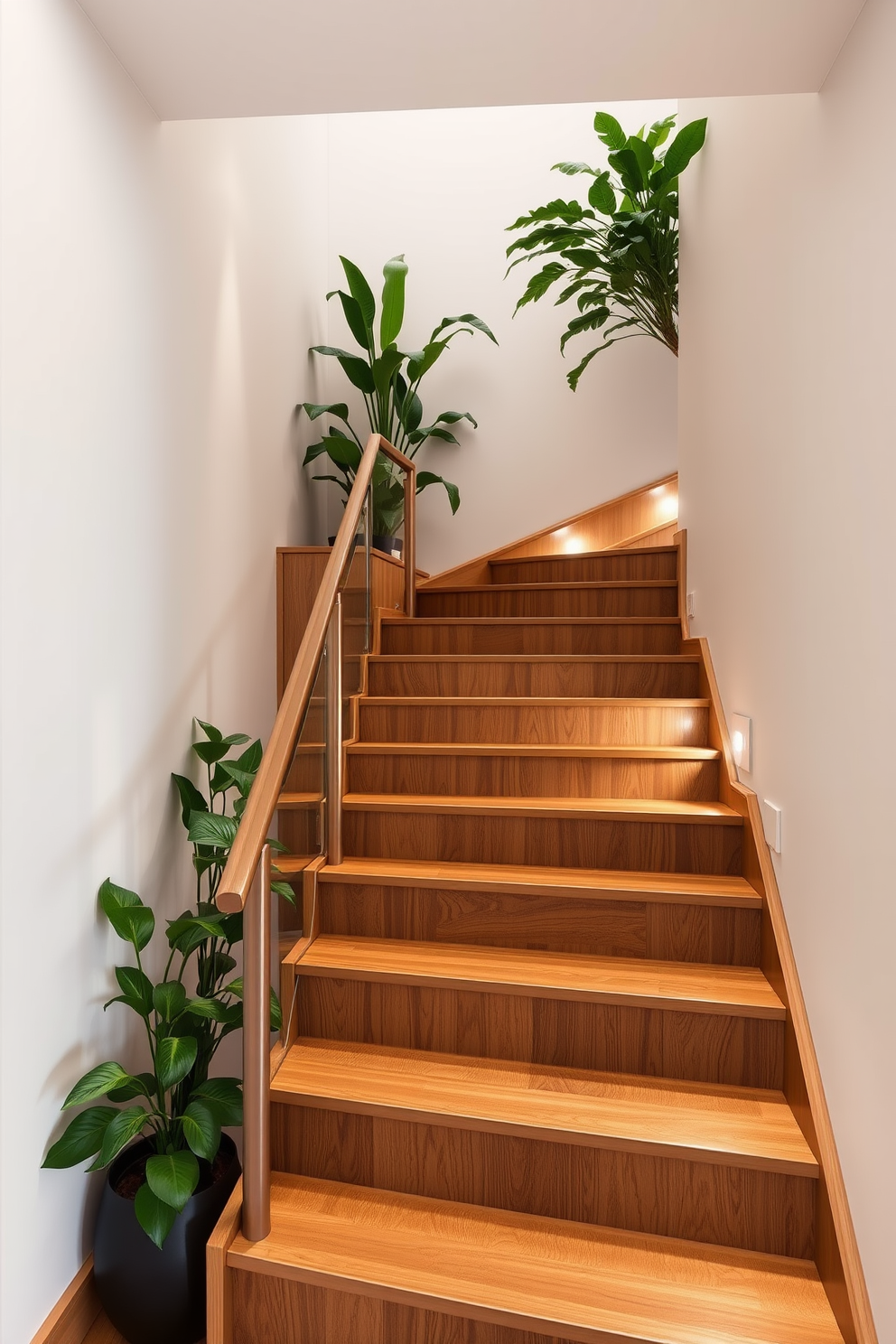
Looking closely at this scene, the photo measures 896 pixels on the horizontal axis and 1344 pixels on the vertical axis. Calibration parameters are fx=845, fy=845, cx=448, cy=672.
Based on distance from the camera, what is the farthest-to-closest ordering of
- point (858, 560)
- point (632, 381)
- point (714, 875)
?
1. point (632, 381)
2. point (714, 875)
3. point (858, 560)

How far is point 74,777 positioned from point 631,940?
53.8 inches

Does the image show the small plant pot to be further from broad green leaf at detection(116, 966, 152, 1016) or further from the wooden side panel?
broad green leaf at detection(116, 966, 152, 1016)

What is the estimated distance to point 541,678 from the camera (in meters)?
3.01

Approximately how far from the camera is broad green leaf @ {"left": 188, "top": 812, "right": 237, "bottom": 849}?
1.98 meters

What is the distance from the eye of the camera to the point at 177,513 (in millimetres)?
2371

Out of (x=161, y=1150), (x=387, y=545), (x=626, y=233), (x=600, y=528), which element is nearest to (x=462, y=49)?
(x=626, y=233)

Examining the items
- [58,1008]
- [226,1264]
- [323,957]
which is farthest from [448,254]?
[226,1264]

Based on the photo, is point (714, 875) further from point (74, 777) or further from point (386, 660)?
point (74, 777)

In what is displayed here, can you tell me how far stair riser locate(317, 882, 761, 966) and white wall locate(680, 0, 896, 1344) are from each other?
0.76 feet

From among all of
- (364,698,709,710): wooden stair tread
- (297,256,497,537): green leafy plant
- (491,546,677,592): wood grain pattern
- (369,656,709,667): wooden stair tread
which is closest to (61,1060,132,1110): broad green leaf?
(364,698,709,710): wooden stair tread

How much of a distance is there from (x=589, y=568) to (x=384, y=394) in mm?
1346

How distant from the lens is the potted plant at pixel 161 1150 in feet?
5.22

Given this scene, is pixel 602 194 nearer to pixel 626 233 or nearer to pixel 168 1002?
pixel 626 233

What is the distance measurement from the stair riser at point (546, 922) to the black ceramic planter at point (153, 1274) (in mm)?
744
